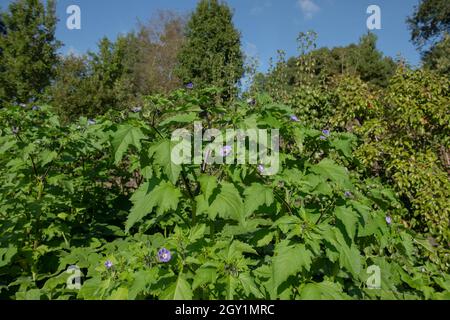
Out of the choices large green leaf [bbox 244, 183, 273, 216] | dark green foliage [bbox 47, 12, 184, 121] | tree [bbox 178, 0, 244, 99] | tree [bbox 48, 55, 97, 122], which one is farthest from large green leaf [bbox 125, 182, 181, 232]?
tree [bbox 178, 0, 244, 99]

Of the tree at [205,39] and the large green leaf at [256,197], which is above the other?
the tree at [205,39]

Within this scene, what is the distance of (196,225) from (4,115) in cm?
222

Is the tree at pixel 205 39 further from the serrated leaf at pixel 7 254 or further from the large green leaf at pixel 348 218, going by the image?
the large green leaf at pixel 348 218

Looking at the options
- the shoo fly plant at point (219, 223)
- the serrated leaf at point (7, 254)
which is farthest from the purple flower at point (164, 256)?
the serrated leaf at point (7, 254)

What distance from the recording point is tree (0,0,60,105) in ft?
38.8

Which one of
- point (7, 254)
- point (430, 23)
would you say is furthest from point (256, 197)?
point (430, 23)

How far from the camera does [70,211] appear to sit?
3.40 m

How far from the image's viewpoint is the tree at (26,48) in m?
11.8

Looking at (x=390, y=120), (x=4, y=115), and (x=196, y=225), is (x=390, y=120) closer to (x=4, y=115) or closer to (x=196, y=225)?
(x=196, y=225)

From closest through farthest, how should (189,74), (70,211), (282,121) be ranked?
(282,121)
(70,211)
(189,74)

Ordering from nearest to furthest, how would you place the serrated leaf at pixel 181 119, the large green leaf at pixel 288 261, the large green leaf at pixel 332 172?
the large green leaf at pixel 288 261 < the serrated leaf at pixel 181 119 < the large green leaf at pixel 332 172

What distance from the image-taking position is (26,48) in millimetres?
12039
